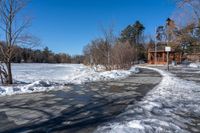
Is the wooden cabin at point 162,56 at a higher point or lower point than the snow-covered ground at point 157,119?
higher

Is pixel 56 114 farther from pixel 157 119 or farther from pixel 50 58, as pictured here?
pixel 50 58

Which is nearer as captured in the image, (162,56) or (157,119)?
(157,119)

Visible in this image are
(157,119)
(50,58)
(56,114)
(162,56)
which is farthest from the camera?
(50,58)

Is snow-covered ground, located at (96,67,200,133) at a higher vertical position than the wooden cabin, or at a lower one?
lower

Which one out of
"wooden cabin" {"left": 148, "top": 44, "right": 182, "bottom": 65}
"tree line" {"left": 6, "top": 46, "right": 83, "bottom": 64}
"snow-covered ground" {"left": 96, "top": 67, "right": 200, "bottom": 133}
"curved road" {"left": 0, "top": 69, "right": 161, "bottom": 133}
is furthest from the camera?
"tree line" {"left": 6, "top": 46, "right": 83, "bottom": 64}

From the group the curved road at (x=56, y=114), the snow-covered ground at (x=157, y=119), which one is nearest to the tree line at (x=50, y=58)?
the curved road at (x=56, y=114)

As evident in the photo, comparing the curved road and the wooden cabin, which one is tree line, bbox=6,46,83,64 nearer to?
the wooden cabin

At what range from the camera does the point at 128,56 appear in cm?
2944

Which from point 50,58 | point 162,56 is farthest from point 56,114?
point 50,58

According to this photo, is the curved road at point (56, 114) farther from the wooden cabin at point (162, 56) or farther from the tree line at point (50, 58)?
the tree line at point (50, 58)

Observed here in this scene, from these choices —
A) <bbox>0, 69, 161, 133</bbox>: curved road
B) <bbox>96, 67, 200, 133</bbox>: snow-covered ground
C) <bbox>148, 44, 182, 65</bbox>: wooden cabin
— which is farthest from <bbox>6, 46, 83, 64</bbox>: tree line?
<bbox>96, 67, 200, 133</bbox>: snow-covered ground

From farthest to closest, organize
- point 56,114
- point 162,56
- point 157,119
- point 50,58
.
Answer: point 50,58
point 162,56
point 56,114
point 157,119

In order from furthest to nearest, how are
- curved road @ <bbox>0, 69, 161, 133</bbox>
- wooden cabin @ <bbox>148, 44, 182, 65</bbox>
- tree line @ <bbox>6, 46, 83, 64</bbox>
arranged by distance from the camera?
tree line @ <bbox>6, 46, 83, 64</bbox> < wooden cabin @ <bbox>148, 44, 182, 65</bbox> < curved road @ <bbox>0, 69, 161, 133</bbox>

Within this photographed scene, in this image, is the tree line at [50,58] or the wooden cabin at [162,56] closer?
the wooden cabin at [162,56]
